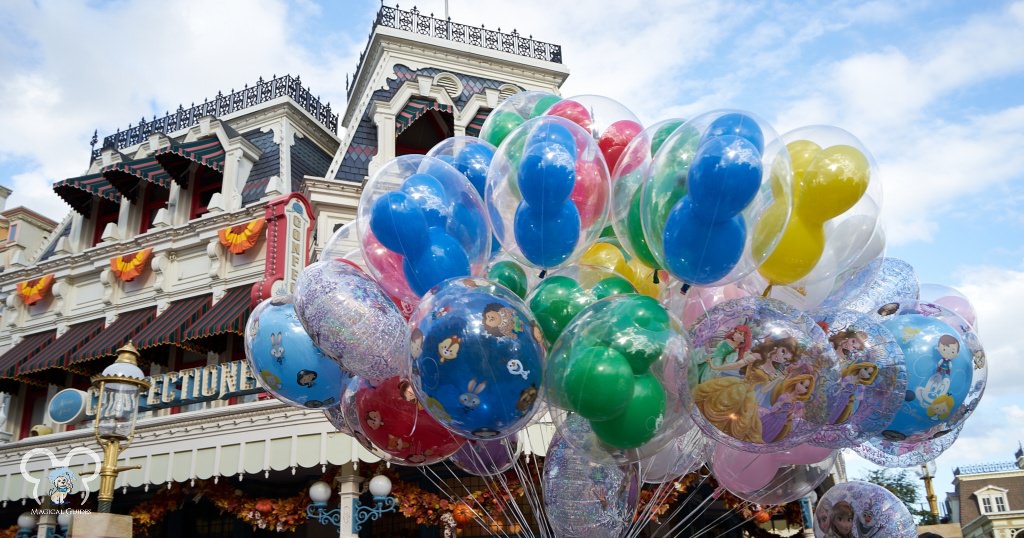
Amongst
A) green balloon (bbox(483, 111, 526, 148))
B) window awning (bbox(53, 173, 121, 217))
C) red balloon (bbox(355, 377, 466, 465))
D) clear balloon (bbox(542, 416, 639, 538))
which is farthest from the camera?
window awning (bbox(53, 173, 121, 217))

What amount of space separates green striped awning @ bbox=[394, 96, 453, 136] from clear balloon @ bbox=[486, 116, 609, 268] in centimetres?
1074

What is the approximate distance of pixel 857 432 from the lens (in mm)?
4449

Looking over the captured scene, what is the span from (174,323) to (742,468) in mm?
12705

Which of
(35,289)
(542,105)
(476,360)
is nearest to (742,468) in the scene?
(476,360)

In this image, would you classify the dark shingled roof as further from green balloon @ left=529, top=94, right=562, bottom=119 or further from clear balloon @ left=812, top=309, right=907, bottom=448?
clear balloon @ left=812, top=309, right=907, bottom=448

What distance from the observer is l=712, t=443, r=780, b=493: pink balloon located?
5.14 meters

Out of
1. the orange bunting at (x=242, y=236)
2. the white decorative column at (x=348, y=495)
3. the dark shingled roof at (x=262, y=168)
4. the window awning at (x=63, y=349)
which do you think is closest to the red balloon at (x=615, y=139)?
A: the white decorative column at (x=348, y=495)

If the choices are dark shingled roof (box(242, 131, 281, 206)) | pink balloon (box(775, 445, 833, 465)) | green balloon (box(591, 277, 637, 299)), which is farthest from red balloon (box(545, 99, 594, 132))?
dark shingled roof (box(242, 131, 281, 206))

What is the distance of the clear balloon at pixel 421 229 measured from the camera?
14.9ft

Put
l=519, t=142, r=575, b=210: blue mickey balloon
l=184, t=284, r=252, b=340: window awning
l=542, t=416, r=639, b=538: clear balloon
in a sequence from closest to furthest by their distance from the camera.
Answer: l=519, t=142, r=575, b=210: blue mickey balloon, l=542, t=416, r=639, b=538: clear balloon, l=184, t=284, r=252, b=340: window awning

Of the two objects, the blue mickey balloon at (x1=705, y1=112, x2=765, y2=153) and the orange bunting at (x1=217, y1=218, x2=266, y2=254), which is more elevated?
the orange bunting at (x1=217, y1=218, x2=266, y2=254)

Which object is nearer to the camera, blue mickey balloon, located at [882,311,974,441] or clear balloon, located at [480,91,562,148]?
blue mickey balloon, located at [882,311,974,441]

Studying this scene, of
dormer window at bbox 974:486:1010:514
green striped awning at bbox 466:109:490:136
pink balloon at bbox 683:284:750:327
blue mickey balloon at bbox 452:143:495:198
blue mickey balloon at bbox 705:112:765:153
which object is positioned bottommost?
pink balloon at bbox 683:284:750:327

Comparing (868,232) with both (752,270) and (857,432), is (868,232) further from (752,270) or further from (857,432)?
(857,432)
